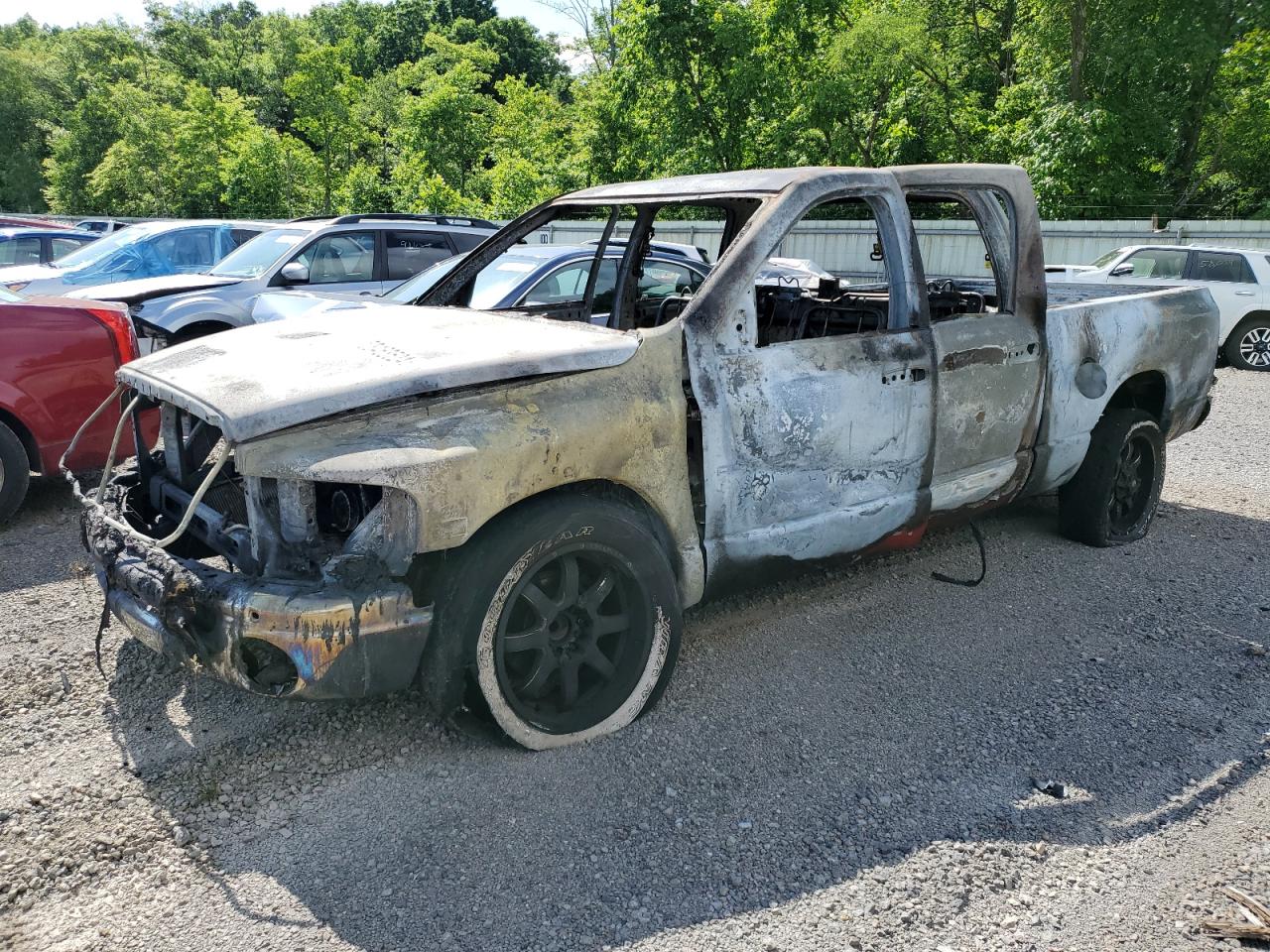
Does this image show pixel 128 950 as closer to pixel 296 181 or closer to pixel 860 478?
pixel 860 478

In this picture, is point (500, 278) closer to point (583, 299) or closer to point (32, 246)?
point (583, 299)

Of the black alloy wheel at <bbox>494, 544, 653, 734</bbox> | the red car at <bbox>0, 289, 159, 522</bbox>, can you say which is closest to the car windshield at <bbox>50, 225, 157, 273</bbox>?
the red car at <bbox>0, 289, 159, 522</bbox>

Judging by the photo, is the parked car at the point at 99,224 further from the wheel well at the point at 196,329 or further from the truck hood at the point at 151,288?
the wheel well at the point at 196,329

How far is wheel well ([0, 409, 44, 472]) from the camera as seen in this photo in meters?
5.44

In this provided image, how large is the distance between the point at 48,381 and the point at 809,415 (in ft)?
14.2

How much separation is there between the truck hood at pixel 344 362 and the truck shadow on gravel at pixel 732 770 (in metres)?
1.16

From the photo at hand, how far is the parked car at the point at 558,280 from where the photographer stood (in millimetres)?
5375

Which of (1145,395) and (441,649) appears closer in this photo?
(441,649)

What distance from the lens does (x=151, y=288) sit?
952cm

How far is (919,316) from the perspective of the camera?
4156 mm

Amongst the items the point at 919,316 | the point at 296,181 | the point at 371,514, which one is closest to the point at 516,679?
the point at 371,514

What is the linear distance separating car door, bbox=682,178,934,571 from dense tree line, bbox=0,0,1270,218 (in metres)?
18.4

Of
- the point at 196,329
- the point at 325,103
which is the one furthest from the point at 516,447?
the point at 325,103

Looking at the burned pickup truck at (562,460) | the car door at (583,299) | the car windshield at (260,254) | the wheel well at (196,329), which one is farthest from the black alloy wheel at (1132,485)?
the car windshield at (260,254)
